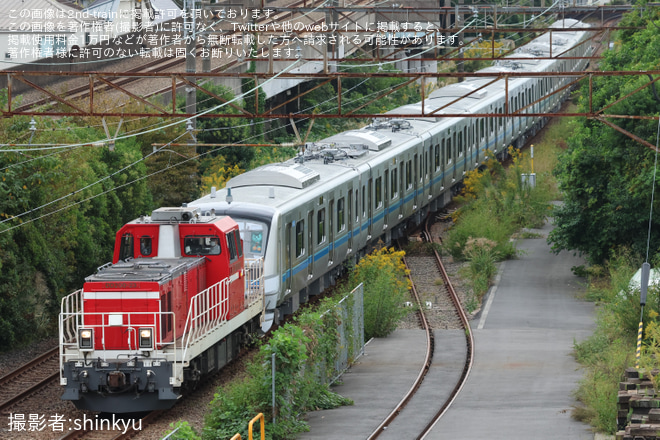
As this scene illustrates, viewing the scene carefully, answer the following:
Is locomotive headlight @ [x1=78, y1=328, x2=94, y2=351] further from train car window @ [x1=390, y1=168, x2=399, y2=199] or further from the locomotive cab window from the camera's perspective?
train car window @ [x1=390, y1=168, x2=399, y2=199]

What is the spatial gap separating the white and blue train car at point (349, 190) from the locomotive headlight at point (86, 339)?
4.10 metres

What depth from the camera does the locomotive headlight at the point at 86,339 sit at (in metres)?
15.2

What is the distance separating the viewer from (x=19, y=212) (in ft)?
→ 69.9

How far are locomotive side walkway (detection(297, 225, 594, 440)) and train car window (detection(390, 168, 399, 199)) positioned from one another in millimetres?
4009

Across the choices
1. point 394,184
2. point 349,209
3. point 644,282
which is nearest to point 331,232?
point 349,209

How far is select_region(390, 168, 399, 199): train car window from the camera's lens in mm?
28962

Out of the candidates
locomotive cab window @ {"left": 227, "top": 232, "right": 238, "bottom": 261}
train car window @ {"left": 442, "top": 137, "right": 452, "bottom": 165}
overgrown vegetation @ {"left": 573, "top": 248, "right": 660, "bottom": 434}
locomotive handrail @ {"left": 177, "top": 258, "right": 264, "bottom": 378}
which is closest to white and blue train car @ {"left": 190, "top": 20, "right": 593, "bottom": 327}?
train car window @ {"left": 442, "top": 137, "right": 452, "bottom": 165}

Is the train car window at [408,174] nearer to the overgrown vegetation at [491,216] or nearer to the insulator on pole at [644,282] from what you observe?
the overgrown vegetation at [491,216]

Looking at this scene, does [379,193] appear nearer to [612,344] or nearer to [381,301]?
[381,301]

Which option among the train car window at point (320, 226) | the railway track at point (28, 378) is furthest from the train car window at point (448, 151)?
the railway track at point (28, 378)

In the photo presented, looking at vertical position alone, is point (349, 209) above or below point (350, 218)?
above

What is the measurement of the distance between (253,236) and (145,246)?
3.26 metres

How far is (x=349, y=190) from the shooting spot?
82.3ft

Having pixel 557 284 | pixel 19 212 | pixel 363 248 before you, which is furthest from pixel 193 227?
pixel 557 284
